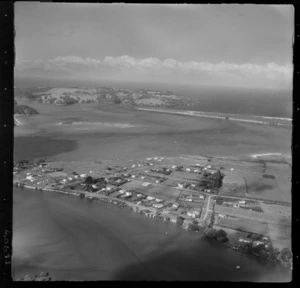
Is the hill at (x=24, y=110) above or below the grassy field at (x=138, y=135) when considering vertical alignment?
above

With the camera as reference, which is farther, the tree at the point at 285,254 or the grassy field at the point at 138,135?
the grassy field at the point at 138,135

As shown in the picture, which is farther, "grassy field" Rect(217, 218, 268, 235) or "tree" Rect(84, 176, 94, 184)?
"tree" Rect(84, 176, 94, 184)

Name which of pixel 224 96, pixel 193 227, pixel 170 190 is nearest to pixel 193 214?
pixel 193 227

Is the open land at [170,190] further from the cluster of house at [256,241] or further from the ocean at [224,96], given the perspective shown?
the ocean at [224,96]

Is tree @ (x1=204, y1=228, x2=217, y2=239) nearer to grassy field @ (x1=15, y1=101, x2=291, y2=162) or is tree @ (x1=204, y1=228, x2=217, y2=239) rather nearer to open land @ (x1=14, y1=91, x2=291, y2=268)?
open land @ (x1=14, y1=91, x2=291, y2=268)

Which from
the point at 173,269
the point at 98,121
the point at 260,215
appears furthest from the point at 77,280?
the point at 260,215

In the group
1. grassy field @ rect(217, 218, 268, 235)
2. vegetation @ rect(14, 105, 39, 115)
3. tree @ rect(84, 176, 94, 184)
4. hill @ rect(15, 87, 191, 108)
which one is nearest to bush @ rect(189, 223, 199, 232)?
grassy field @ rect(217, 218, 268, 235)

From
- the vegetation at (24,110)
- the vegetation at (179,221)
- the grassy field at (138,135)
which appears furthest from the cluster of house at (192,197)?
the vegetation at (24,110)

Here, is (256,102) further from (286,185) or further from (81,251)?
(81,251)
